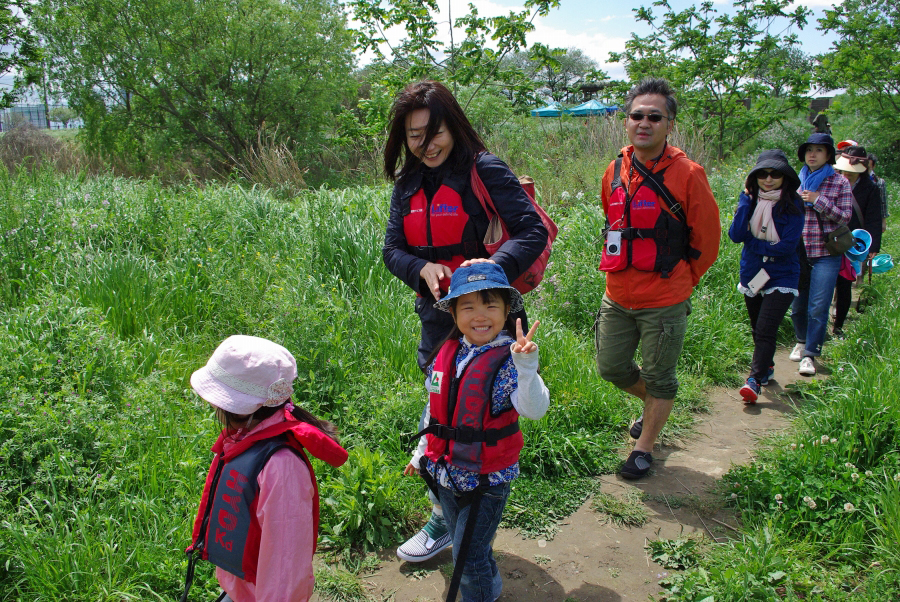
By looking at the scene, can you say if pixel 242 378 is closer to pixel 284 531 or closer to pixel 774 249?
pixel 284 531

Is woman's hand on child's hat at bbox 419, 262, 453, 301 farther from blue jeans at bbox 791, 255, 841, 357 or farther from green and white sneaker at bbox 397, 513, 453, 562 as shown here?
blue jeans at bbox 791, 255, 841, 357

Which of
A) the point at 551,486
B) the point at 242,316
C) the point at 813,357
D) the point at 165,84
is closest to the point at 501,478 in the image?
the point at 551,486

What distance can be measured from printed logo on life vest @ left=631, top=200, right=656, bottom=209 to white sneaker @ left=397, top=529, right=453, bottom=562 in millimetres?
1892

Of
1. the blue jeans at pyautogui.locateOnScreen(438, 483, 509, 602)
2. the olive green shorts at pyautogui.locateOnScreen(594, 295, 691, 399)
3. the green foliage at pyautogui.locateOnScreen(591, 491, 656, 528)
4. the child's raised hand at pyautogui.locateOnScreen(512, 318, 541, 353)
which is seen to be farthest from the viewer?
the olive green shorts at pyautogui.locateOnScreen(594, 295, 691, 399)

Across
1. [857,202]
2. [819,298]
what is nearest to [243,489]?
[819,298]

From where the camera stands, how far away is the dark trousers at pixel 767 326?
4.75 m

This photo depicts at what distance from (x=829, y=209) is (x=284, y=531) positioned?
17.1 ft

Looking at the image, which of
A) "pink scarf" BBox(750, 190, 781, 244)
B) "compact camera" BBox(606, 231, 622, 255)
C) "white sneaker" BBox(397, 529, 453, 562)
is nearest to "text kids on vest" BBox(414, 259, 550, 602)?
"white sneaker" BBox(397, 529, 453, 562)

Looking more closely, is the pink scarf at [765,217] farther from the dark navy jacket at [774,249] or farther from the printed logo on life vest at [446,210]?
the printed logo on life vest at [446,210]

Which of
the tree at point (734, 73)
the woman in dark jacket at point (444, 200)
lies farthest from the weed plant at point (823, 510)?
the tree at point (734, 73)

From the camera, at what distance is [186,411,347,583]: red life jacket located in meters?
1.80

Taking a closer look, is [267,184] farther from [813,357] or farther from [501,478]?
[501,478]

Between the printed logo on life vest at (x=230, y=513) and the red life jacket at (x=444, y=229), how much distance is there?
4.27ft

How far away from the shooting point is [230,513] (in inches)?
71.9
